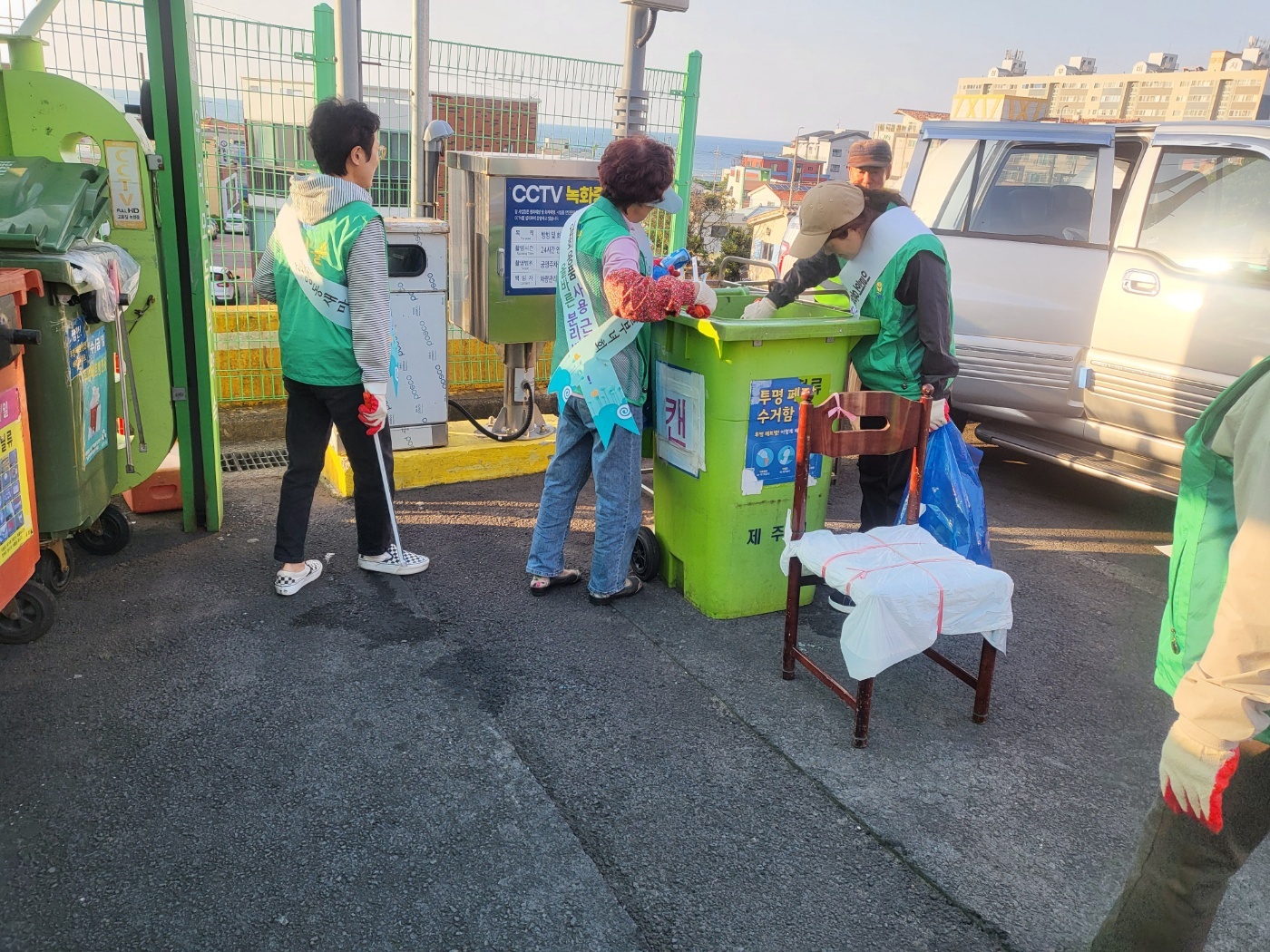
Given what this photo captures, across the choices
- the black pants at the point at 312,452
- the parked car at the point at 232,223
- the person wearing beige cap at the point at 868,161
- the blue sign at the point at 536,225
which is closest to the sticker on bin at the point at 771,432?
the black pants at the point at 312,452

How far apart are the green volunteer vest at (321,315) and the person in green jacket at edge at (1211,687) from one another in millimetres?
2797

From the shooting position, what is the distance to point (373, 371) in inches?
140

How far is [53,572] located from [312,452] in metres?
1.08

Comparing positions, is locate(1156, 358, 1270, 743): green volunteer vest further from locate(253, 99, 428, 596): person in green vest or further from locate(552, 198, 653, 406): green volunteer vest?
locate(253, 99, 428, 596): person in green vest

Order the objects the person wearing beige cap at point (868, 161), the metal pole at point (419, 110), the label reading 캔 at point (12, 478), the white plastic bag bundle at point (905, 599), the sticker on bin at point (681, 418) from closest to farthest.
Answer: the white plastic bag bundle at point (905, 599) → the label reading 캔 at point (12, 478) → the sticker on bin at point (681, 418) → the metal pole at point (419, 110) → the person wearing beige cap at point (868, 161)

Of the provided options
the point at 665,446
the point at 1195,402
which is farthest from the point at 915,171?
the point at 665,446

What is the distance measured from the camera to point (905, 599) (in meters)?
2.79

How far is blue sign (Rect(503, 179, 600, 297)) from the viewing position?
5090 mm

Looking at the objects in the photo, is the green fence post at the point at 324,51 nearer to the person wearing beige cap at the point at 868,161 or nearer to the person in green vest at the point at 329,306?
the person in green vest at the point at 329,306

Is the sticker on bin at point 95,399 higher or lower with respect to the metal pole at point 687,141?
lower

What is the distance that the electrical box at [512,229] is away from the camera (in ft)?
16.5

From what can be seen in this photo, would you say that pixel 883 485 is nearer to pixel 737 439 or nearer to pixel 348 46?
pixel 737 439

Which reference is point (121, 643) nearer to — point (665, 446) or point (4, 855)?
Answer: point (4, 855)

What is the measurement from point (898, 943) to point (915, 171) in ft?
15.7
